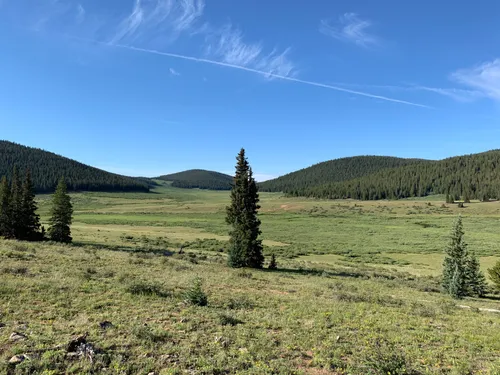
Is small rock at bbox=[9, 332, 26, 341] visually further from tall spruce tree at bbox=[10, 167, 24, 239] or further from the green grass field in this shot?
tall spruce tree at bbox=[10, 167, 24, 239]

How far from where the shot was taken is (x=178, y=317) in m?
10.9

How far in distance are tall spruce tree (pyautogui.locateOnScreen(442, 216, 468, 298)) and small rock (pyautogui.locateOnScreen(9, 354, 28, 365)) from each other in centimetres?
2458

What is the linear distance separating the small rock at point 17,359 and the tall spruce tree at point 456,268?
968 inches

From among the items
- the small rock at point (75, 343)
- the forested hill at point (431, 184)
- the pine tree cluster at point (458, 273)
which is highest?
the forested hill at point (431, 184)

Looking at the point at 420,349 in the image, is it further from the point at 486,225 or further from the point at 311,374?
the point at 486,225

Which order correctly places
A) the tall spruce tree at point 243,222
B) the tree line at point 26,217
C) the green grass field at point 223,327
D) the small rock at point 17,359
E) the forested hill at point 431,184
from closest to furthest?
1. the small rock at point 17,359
2. the green grass field at point 223,327
3. the tall spruce tree at point 243,222
4. the tree line at point 26,217
5. the forested hill at point 431,184

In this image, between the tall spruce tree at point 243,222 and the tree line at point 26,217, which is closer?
the tall spruce tree at point 243,222

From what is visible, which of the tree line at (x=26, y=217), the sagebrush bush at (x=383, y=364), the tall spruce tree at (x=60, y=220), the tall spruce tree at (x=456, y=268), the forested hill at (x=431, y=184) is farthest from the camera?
the forested hill at (x=431, y=184)

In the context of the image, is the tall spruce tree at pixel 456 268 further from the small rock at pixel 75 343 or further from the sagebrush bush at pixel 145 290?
the small rock at pixel 75 343

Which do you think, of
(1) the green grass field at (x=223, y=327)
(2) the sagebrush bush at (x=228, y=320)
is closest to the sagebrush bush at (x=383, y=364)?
(1) the green grass field at (x=223, y=327)

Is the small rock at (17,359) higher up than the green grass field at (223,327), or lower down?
higher up

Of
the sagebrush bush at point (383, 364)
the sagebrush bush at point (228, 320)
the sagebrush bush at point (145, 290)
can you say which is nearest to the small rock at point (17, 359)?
the sagebrush bush at point (228, 320)

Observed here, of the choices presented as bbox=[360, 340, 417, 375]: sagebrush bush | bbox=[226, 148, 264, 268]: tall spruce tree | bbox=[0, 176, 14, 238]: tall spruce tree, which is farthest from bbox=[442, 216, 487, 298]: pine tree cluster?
bbox=[0, 176, 14, 238]: tall spruce tree

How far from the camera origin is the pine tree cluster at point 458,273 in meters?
22.1
